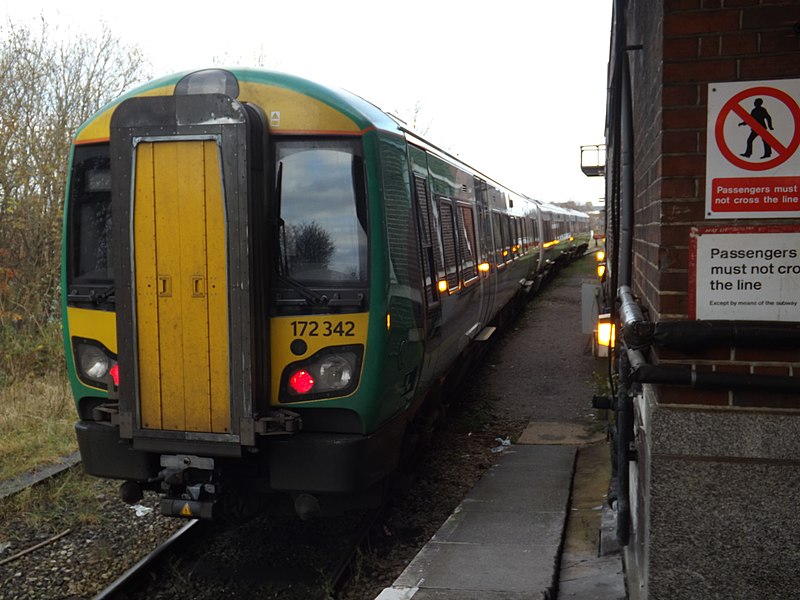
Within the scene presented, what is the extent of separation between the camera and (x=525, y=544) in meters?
5.29

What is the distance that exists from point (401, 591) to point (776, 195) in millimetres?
2800

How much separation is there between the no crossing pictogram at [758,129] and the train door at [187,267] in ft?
8.53

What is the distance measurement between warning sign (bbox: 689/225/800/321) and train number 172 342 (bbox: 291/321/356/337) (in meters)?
2.18

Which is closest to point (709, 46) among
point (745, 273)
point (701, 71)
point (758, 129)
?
point (701, 71)

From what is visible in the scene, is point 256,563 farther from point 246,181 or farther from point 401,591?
point 246,181

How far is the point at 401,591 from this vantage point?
4508 millimetres

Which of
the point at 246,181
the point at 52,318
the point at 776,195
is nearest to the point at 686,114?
the point at 776,195

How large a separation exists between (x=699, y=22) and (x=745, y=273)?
38.8 inches

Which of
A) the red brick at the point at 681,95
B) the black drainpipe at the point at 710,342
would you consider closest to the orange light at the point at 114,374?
the black drainpipe at the point at 710,342

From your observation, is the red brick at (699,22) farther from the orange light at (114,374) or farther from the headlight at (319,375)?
the orange light at (114,374)

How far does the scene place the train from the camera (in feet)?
15.6

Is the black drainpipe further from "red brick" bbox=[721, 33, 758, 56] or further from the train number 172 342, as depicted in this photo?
the train number 172 342

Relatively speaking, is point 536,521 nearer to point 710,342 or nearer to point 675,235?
point 710,342

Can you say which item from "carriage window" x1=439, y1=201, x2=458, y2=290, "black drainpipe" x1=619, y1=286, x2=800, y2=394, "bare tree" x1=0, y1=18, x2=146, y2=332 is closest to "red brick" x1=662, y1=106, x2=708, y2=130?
"black drainpipe" x1=619, y1=286, x2=800, y2=394
